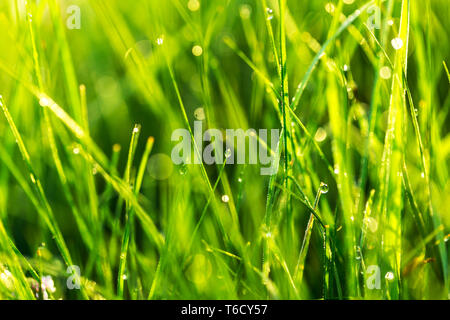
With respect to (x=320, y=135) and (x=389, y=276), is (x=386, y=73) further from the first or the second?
(x=389, y=276)

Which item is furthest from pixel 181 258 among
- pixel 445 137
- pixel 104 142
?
pixel 445 137

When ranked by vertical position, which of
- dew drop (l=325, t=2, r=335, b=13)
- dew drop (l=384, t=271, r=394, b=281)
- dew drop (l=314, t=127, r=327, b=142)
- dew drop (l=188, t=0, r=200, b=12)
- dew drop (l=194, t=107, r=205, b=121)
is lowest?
dew drop (l=384, t=271, r=394, b=281)

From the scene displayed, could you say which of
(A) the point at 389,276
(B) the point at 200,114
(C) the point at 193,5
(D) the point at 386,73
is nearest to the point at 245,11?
(C) the point at 193,5

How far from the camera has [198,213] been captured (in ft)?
2.37

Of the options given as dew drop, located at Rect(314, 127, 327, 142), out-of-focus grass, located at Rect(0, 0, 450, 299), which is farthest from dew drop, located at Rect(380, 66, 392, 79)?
dew drop, located at Rect(314, 127, 327, 142)

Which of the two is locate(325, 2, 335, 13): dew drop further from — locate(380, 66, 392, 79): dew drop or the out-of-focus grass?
locate(380, 66, 392, 79): dew drop

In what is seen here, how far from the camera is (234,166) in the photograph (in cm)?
77

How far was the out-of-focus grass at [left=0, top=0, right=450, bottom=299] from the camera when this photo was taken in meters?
0.55

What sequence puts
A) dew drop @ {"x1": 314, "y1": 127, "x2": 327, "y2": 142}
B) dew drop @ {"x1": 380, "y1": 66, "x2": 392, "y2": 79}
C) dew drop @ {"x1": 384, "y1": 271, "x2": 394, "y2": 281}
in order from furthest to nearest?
dew drop @ {"x1": 314, "y1": 127, "x2": 327, "y2": 142} < dew drop @ {"x1": 380, "y1": 66, "x2": 392, "y2": 79} < dew drop @ {"x1": 384, "y1": 271, "x2": 394, "y2": 281}

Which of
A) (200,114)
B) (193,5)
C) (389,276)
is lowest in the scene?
(389,276)

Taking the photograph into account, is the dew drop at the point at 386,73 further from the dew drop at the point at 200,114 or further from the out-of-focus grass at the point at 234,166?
the dew drop at the point at 200,114
